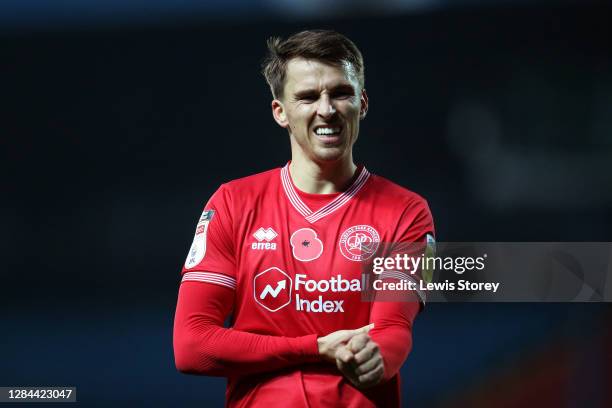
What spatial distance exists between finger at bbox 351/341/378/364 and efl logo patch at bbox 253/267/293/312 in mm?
270

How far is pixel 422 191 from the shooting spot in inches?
137

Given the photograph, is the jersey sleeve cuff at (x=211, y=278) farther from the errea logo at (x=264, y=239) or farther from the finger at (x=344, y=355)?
the finger at (x=344, y=355)

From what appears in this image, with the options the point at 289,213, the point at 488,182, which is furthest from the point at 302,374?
the point at 488,182

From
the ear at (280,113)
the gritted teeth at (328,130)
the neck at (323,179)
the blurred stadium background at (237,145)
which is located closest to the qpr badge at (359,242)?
the neck at (323,179)

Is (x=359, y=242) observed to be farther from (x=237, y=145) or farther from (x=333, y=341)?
(x=237, y=145)

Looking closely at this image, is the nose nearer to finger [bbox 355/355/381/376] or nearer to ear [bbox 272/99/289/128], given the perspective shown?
ear [bbox 272/99/289/128]

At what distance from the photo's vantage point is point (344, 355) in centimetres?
192

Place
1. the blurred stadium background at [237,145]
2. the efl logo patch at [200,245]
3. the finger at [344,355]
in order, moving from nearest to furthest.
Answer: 1. the finger at [344,355]
2. the efl logo patch at [200,245]
3. the blurred stadium background at [237,145]

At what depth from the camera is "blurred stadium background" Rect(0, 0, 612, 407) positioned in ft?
11.4

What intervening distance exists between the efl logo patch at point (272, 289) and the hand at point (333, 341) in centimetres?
18

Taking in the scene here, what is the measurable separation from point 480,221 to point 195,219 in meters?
1.13

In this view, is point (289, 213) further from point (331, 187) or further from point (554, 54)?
point (554, 54)

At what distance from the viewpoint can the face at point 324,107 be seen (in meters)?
2.19

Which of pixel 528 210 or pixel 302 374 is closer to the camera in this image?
pixel 302 374
